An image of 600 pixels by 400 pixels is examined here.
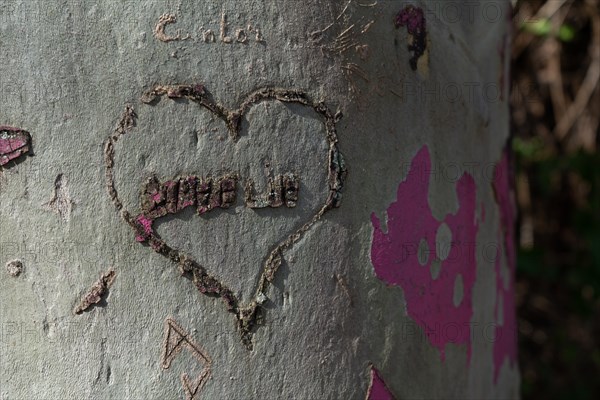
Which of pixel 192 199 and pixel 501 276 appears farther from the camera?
pixel 501 276

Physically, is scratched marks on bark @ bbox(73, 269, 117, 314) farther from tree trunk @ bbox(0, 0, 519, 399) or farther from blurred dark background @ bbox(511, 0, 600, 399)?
blurred dark background @ bbox(511, 0, 600, 399)

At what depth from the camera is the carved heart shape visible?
976 mm

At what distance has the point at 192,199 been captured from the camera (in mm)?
981

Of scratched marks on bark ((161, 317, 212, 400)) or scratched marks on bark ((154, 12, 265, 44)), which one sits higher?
scratched marks on bark ((154, 12, 265, 44))

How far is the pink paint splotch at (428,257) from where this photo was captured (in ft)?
3.54

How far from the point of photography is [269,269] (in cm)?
101

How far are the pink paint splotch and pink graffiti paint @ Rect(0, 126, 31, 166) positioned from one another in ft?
1.50

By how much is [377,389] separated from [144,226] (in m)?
0.39

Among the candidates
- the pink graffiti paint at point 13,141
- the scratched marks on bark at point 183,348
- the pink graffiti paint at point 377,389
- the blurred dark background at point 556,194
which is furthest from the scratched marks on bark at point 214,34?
the blurred dark background at point 556,194

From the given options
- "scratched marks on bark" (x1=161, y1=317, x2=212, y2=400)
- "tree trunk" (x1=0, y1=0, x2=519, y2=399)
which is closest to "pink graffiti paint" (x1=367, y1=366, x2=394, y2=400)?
"tree trunk" (x1=0, y1=0, x2=519, y2=399)

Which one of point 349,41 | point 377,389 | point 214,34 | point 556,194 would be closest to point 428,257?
point 377,389

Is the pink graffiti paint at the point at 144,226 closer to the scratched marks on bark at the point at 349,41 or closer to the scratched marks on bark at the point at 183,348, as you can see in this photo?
the scratched marks on bark at the point at 183,348

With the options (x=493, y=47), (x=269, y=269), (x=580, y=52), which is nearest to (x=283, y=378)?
(x=269, y=269)

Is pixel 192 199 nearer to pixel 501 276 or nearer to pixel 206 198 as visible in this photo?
pixel 206 198
